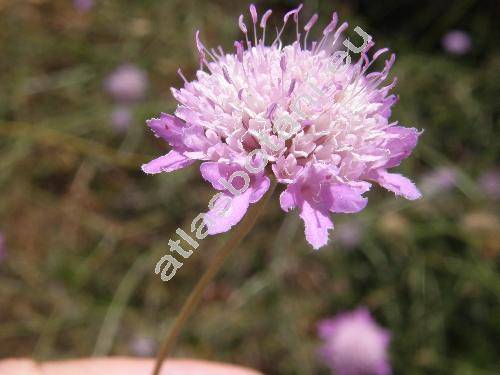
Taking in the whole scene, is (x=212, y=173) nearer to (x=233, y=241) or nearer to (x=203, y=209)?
(x=233, y=241)

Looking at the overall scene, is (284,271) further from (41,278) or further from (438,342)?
(41,278)

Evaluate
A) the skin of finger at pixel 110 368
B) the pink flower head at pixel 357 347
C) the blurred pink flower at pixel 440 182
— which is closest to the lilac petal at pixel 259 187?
the skin of finger at pixel 110 368

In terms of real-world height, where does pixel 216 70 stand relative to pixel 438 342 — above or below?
above

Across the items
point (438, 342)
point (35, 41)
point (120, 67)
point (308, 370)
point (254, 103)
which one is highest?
point (35, 41)

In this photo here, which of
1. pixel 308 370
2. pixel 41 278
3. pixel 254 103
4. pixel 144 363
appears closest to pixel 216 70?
pixel 254 103

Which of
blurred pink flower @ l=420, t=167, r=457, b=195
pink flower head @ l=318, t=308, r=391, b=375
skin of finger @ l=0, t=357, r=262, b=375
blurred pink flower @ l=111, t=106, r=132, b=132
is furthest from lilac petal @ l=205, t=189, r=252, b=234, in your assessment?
blurred pink flower @ l=111, t=106, r=132, b=132
